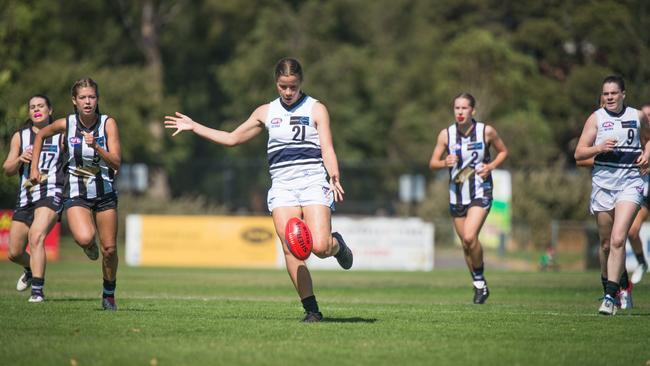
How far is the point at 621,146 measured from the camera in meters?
13.2

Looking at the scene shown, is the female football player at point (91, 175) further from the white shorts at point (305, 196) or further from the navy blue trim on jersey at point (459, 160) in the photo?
the navy blue trim on jersey at point (459, 160)

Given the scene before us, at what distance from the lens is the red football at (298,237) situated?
1062 centimetres

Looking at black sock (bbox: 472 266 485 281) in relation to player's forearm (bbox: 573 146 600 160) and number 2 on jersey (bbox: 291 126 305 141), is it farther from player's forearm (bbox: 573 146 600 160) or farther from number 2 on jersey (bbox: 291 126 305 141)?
number 2 on jersey (bbox: 291 126 305 141)

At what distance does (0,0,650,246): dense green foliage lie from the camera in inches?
2158

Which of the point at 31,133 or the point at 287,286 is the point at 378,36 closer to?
the point at 287,286

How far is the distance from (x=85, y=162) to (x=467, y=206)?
18.8 ft

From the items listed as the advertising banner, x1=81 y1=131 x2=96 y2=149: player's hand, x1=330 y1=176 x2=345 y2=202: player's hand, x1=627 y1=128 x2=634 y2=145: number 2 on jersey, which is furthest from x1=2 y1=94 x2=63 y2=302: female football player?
the advertising banner

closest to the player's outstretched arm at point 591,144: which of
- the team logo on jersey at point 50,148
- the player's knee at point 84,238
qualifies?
the player's knee at point 84,238

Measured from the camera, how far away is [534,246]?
42.8m

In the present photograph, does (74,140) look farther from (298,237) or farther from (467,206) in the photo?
(467,206)

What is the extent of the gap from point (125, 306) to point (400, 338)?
15.4 ft

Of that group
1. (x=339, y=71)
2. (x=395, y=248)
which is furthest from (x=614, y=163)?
(x=339, y=71)

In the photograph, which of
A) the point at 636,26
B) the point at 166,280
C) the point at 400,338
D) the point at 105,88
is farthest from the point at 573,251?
the point at 105,88

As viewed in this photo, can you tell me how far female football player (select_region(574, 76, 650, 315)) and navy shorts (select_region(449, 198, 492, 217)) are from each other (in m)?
2.42
